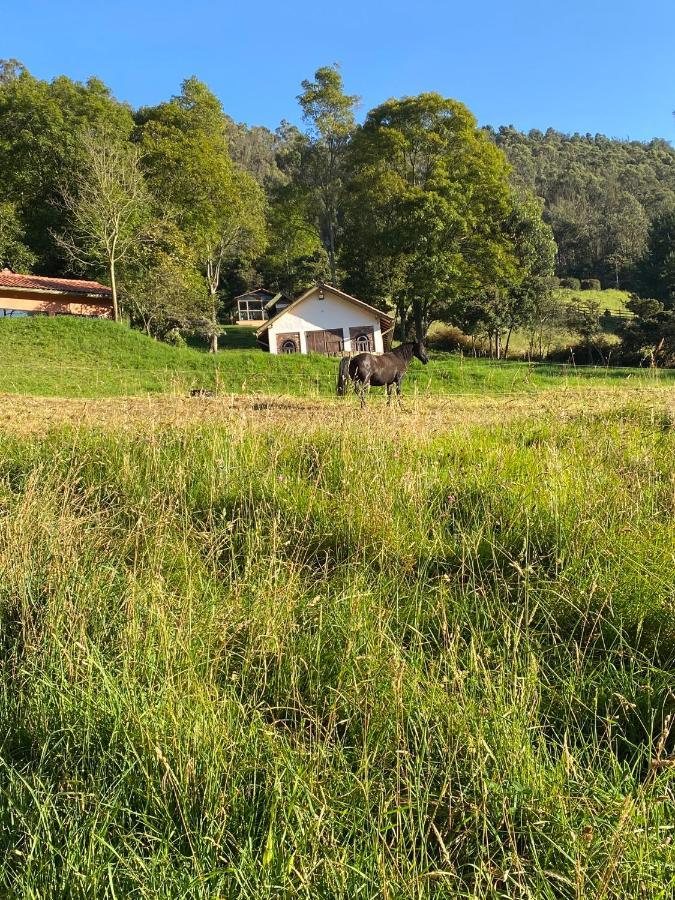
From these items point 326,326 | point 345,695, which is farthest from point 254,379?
point 326,326

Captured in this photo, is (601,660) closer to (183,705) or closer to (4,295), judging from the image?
(183,705)

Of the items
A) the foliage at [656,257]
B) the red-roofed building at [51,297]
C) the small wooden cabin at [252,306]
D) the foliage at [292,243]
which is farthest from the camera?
the small wooden cabin at [252,306]

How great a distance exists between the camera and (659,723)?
2.29 m

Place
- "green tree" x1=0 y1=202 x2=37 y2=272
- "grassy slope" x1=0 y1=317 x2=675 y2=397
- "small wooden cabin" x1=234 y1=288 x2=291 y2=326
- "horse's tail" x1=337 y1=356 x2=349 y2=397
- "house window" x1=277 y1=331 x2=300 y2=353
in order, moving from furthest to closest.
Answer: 1. "small wooden cabin" x1=234 y1=288 x2=291 y2=326
2. "house window" x1=277 y1=331 x2=300 y2=353
3. "green tree" x1=0 y1=202 x2=37 y2=272
4. "grassy slope" x1=0 y1=317 x2=675 y2=397
5. "horse's tail" x1=337 y1=356 x2=349 y2=397

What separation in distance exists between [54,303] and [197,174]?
43.6ft

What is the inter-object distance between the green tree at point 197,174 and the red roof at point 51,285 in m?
6.89

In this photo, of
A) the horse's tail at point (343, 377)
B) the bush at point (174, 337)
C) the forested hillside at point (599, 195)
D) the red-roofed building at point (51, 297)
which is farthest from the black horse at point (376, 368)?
the forested hillside at point (599, 195)

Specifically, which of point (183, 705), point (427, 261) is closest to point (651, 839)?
point (183, 705)

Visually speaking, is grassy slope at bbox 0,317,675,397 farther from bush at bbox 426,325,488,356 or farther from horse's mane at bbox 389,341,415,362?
bush at bbox 426,325,488,356

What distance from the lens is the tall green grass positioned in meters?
1.62

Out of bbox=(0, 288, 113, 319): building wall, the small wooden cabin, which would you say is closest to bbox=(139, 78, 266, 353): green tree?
bbox=(0, 288, 113, 319): building wall

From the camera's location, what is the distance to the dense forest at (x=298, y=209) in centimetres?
3494

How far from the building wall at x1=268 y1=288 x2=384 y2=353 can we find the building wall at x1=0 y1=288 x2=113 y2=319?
37.3ft

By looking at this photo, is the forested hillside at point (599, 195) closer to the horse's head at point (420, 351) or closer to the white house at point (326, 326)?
the white house at point (326, 326)
